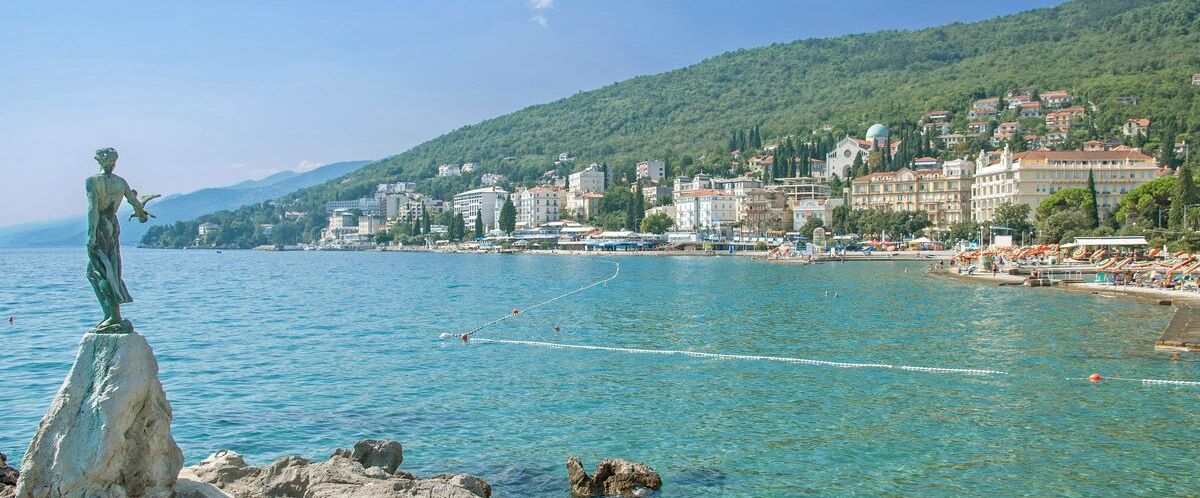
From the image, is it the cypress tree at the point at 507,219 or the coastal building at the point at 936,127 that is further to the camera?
the coastal building at the point at 936,127

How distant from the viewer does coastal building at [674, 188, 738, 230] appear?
11900cm

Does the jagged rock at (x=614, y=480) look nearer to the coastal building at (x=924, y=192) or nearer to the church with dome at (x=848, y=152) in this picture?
the coastal building at (x=924, y=192)

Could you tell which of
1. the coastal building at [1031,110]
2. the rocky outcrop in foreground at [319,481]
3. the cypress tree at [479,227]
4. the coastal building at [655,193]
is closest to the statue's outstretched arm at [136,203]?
the rocky outcrop in foreground at [319,481]

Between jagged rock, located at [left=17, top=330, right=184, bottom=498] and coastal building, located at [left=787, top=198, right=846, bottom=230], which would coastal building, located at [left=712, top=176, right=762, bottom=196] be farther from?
jagged rock, located at [left=17, top=330, right=184, bottom=498]

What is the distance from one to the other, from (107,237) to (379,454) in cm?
418

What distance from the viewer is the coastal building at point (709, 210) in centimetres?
11900

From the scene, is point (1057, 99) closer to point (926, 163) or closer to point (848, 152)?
point (848, 152)

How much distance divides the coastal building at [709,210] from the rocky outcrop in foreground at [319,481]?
10810 centimetres

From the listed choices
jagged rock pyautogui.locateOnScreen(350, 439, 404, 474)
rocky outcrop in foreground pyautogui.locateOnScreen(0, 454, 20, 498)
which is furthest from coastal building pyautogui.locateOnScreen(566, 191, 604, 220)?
rocky outcrop in foreground pyautogui.locateOnScreen(0, 454, 20, 498)

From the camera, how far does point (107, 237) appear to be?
21.6ft

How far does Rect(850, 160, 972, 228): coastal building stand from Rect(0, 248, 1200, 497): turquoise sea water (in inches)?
2770

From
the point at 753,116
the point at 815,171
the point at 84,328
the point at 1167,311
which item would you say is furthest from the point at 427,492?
the point at 753,116

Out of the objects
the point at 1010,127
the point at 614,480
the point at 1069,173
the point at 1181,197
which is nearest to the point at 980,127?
the point at 1010,127

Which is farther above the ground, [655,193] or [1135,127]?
[1135,127]
